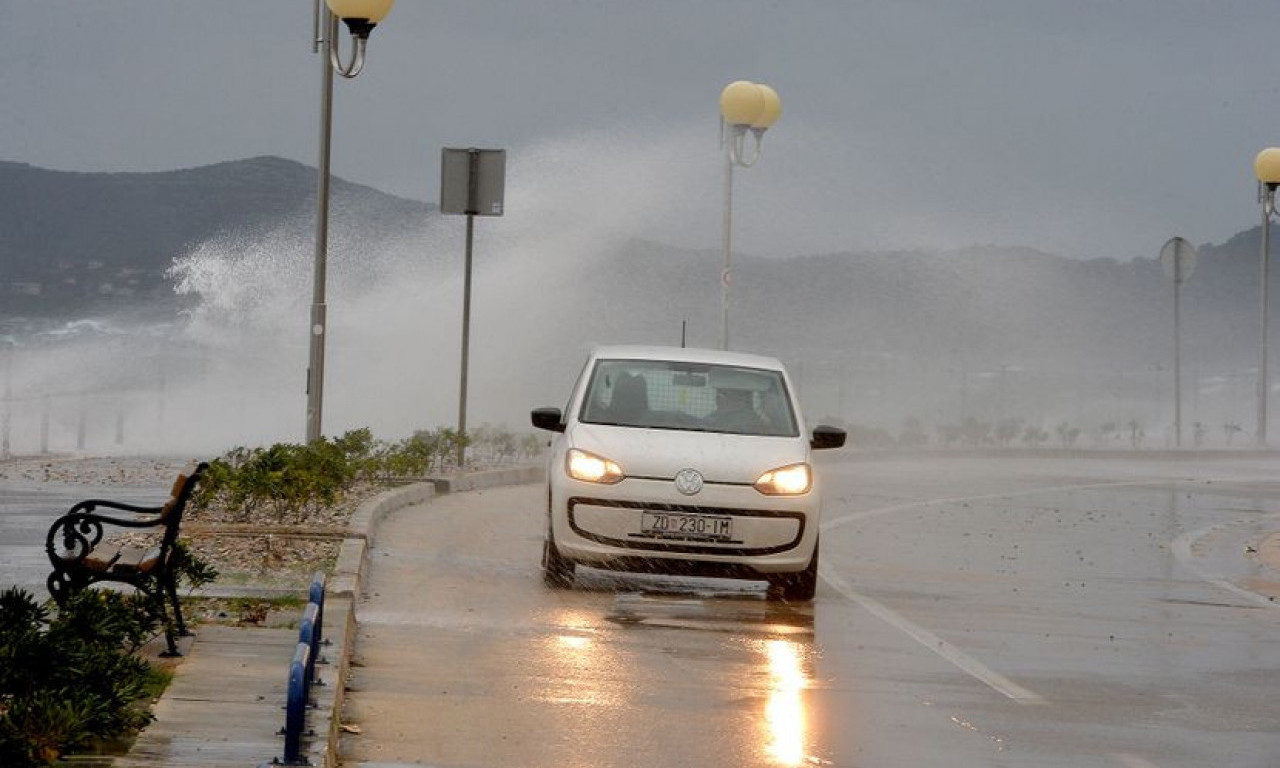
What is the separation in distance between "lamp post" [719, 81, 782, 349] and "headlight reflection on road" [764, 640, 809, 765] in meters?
27.7

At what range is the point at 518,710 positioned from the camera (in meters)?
10.4

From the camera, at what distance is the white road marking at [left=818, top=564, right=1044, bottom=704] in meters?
11.5

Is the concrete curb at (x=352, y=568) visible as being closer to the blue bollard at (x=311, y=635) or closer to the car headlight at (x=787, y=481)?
the blue bollard at (x=311, y=635)

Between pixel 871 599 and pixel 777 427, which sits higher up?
pixel 777 427

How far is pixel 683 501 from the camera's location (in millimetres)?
15523

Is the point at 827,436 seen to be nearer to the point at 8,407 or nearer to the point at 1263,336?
the point at 8,407

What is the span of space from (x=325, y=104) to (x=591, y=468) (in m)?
8.81

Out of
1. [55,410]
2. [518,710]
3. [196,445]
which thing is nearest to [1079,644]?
[518,710]

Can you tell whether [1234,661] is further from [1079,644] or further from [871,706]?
[871,706]

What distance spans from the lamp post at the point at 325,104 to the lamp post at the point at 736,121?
17.4m

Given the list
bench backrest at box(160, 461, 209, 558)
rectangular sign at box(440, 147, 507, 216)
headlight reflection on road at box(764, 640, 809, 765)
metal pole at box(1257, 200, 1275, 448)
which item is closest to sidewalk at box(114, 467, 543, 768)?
bench backrest at box(160, 461, 209, 558)

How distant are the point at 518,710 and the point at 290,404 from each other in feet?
192

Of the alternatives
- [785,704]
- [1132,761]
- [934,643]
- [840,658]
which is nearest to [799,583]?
[934,643]

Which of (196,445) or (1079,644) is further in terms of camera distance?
(196,445)
